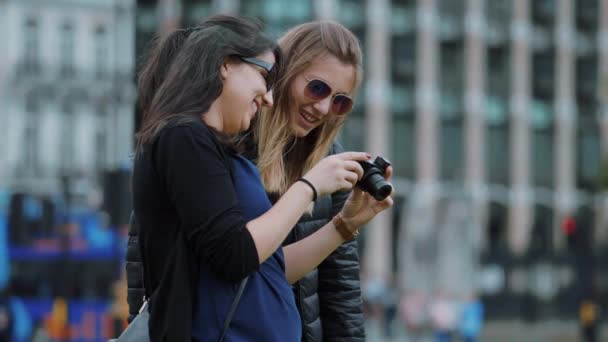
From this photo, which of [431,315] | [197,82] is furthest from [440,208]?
[197,82]

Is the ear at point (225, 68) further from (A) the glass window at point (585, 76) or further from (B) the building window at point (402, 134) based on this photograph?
(A) the glass window at point (585, 76)

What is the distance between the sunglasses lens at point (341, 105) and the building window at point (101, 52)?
170 feet

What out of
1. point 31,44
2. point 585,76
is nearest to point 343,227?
point 31,44

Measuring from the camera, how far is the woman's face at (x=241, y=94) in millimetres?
2787

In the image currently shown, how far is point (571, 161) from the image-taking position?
53906 millimetres

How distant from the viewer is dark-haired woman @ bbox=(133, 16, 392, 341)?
2623 mm

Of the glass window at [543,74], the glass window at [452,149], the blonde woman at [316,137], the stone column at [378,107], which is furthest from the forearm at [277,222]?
the glass window at [543,74]

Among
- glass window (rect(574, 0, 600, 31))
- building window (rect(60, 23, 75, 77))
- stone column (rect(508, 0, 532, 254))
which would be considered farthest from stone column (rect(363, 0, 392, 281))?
building window (rect(60, 23, 75, 77))

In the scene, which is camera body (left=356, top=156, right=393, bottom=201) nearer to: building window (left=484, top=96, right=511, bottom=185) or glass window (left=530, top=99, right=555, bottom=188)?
building window (left=484, top=96, right=511, bottom=185)

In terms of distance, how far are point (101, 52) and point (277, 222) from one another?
53.0m

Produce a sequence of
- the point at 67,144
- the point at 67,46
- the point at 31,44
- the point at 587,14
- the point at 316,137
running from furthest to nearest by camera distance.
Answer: the point at 587,14, the point at 67,46, the point at 31,44, the point at 67,144, the point at 316,137

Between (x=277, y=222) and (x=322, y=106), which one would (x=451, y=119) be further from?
(x=277, y=222)

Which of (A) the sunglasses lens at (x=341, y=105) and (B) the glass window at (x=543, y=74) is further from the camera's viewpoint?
(B) the glass window at (x=543, y=74)

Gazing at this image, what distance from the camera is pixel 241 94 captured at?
279 centimetres
